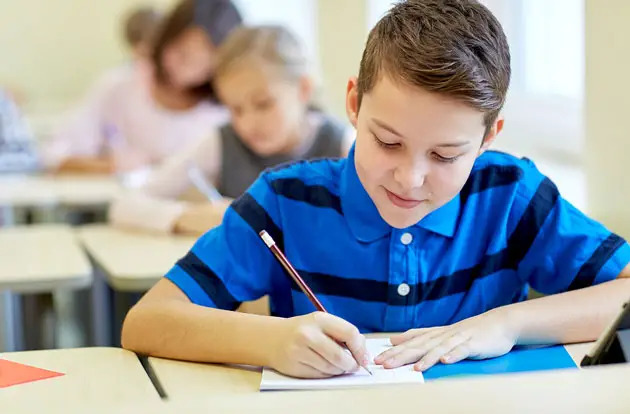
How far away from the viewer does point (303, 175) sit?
62.6 inches

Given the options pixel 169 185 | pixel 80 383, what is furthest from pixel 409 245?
pixel 169 185

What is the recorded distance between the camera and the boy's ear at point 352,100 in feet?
4.71

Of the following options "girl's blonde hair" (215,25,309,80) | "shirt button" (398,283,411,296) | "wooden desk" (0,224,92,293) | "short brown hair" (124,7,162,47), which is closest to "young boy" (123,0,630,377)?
"shirt button" (398,283,411,296)

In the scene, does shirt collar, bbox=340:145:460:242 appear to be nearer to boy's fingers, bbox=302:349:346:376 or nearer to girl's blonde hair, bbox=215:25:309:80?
boy's fingers, bbox=302:349:346:376

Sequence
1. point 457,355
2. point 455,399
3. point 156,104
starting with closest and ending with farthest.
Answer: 1. point 455,399
2. point 457,355
3. point 156,104

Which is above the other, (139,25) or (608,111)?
(608,111)

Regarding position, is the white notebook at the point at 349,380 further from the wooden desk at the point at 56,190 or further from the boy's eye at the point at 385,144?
the wooden desk at the point at 56,190

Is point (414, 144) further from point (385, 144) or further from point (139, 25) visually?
point (139, 25)

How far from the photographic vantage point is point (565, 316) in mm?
1428

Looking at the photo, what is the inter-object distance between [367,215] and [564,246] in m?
0.30

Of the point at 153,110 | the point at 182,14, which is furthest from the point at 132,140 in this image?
the point at 182,14

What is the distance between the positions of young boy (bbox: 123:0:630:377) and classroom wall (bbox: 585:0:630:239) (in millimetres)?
367

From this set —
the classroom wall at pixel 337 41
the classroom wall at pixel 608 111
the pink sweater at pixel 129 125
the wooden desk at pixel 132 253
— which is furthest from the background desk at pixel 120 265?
the classroom wall at pixel 337 41

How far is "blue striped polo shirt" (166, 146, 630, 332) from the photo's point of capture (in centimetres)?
151
